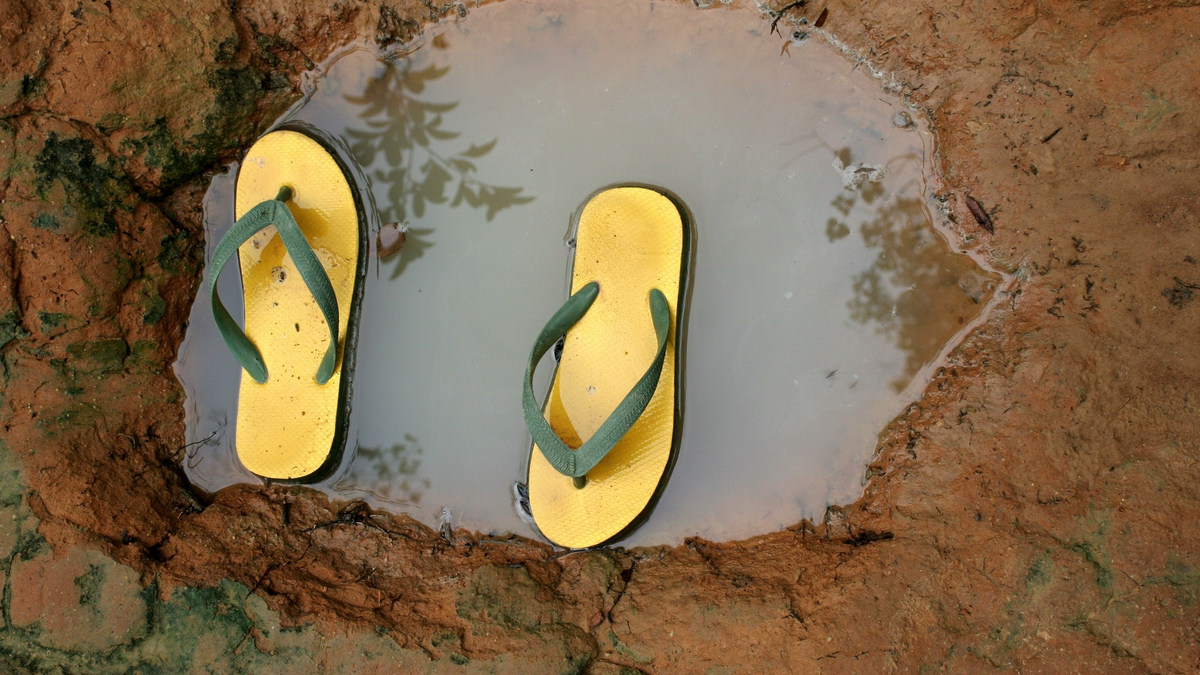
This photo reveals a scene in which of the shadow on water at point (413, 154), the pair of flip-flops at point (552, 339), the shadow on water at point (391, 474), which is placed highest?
the shadow on water at point (413, 154)

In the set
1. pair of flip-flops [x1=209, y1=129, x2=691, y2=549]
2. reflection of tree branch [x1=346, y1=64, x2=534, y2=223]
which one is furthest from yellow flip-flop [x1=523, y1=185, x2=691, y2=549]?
reflection of tree branch [x1=346, y1=64, x2=534, y2=223]

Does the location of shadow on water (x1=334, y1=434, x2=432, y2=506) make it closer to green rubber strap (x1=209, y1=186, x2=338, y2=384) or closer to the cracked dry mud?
the cracked dry mud

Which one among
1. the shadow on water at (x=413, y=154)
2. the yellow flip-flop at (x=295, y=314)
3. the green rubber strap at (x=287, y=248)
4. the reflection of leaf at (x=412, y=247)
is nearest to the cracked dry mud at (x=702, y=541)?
the yellow flip-flop at (x=295, y=314)

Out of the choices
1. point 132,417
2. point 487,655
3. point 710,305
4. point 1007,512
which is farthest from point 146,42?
point 1007,512

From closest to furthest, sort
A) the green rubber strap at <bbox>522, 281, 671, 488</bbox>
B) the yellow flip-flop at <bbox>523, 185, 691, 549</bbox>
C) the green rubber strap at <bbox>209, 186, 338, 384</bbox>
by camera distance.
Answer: the green rubber strap at <bbox>522, 281, 671, 488</bbox>, the green rubber strap at <bbox>209, 186, 338, 384</bbox>, the yellow flip-flop at <bbox>523, 185, 691, 549</bbox>

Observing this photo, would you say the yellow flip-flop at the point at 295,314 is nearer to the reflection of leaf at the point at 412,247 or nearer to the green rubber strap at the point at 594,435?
the reflection of leaf at the point at 412,247

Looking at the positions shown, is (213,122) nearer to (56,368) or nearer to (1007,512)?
(56,368)

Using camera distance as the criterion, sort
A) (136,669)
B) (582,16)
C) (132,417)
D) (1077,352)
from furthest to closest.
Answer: (582,16) → (132,417) → (1077,352) → (136,669)
